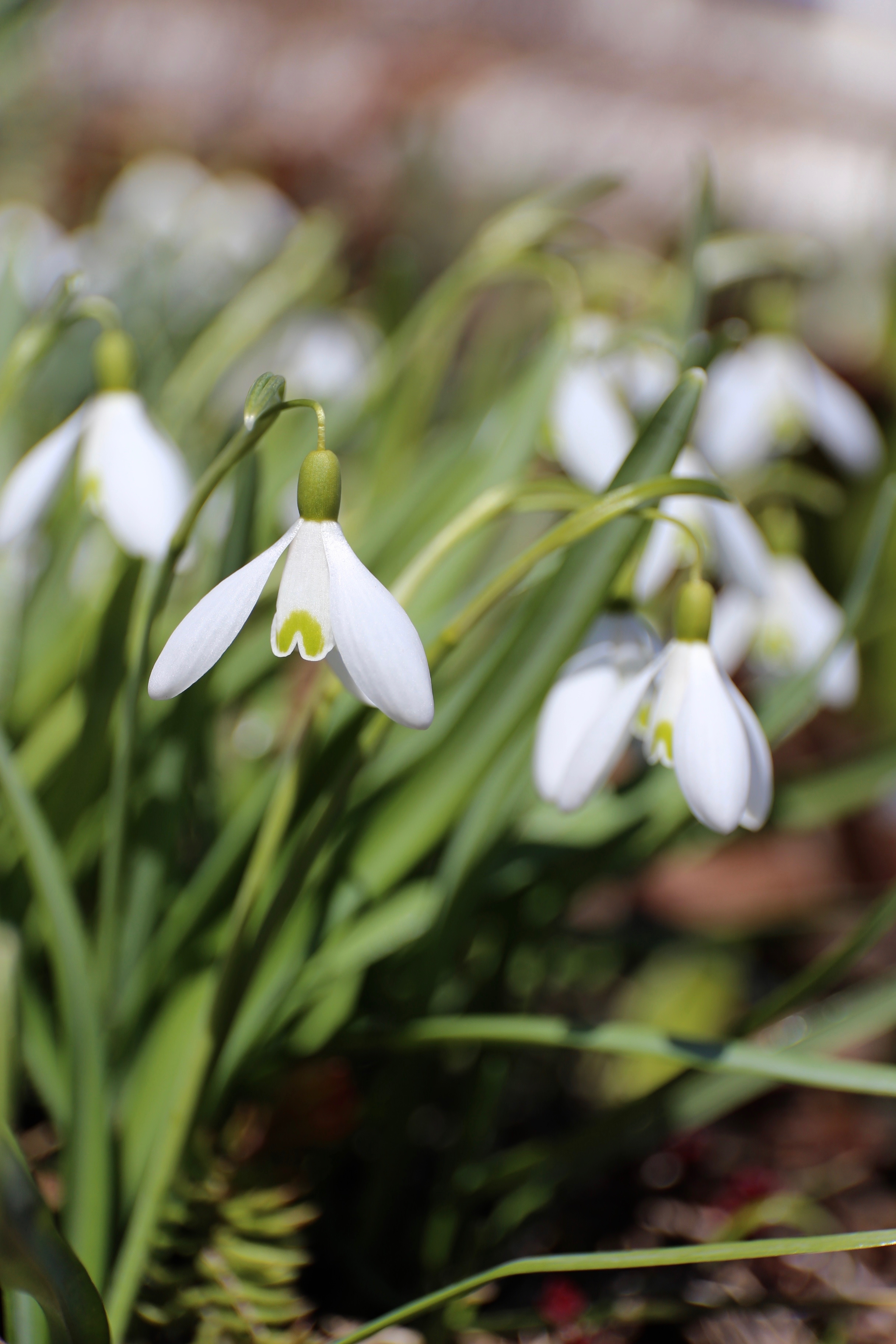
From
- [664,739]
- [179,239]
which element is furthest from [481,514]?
[179,239]

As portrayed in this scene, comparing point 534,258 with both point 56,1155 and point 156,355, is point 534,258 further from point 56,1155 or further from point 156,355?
point 56,1155

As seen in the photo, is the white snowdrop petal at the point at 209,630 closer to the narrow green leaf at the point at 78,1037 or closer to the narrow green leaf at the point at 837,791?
the narrow green leaf at the point at 78,1037

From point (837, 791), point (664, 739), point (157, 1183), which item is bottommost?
point (837, 791)

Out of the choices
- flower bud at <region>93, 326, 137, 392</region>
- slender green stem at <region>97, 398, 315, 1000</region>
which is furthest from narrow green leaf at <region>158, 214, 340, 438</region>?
slender green stem at <region>97, 398, 315, 1000</region>

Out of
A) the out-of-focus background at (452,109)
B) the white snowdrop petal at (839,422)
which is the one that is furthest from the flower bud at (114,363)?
the out-of-focus background at (452,109)

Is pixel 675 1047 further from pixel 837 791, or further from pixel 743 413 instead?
pixel 743 413

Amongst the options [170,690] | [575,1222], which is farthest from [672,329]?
[575,1222]
